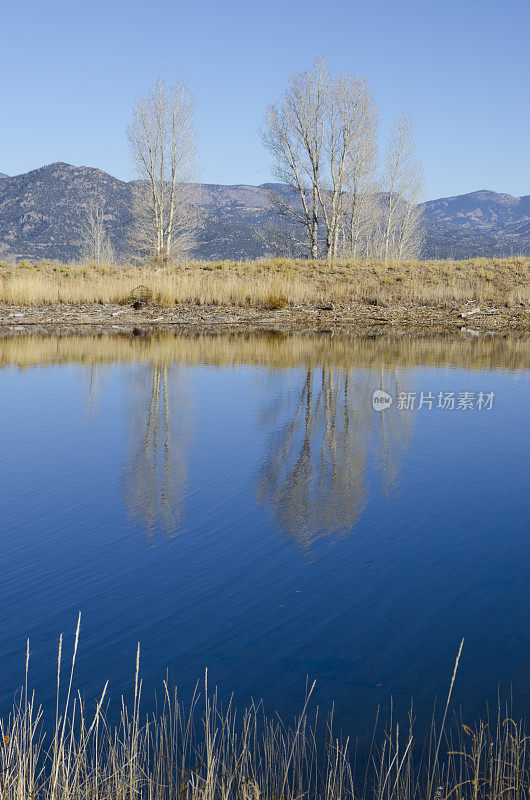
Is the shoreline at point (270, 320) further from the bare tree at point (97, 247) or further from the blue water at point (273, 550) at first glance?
the bare tree at point (97, 247)

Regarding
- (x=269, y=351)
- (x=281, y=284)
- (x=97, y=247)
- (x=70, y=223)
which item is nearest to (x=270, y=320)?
(x=281, y=284)

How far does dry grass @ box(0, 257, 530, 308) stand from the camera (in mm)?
21719

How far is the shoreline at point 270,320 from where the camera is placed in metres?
18.3

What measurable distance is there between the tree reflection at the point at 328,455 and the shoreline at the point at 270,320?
8.74 meters

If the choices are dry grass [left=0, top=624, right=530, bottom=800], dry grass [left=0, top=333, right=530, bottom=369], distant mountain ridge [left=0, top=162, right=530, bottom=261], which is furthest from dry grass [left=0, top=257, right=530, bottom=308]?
distant mountain ridge [left=0, top=162, right=530, bottom=261]

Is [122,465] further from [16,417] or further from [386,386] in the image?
[386,386]

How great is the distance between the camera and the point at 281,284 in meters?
22.6

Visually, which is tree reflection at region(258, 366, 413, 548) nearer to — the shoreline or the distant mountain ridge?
the shoreline

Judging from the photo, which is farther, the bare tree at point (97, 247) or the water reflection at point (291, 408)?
the bare tree at point (97, 247)

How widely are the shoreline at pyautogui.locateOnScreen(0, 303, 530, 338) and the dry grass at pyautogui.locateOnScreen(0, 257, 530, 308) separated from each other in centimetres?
59

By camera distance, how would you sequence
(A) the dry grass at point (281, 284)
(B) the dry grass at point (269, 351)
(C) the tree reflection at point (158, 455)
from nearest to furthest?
1. (C) the tree reflection at point (158, 455)
2. (B) the dry grass at point (269, 351)
3. (A) the dry grass at point (281, 284)

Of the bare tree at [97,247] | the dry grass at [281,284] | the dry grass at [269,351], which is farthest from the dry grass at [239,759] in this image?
the bare tree at [97,247]

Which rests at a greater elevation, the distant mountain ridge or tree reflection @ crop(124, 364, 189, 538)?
the distant mountain ridge

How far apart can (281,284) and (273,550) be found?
61.1 ft
